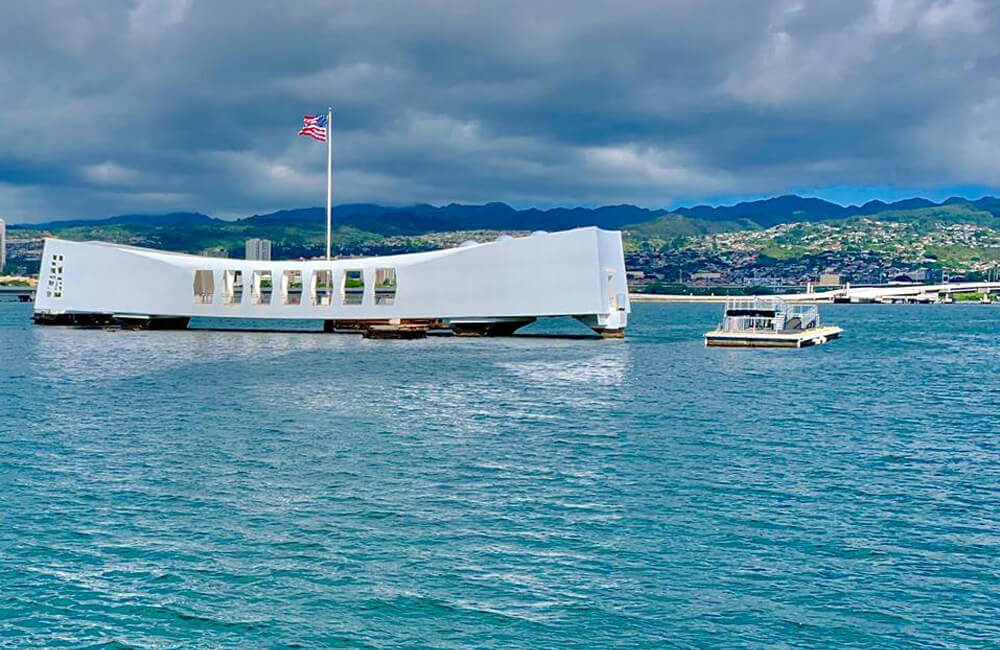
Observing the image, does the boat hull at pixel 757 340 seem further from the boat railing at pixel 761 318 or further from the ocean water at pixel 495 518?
the ocean water at pixel 495 518

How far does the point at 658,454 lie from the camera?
2434 centimetres

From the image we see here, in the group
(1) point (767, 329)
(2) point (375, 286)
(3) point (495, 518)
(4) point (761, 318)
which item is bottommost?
(3) point (495, 518)

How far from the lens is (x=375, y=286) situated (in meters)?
75.1

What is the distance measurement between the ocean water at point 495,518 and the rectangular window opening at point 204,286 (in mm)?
40998

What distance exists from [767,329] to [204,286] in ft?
163

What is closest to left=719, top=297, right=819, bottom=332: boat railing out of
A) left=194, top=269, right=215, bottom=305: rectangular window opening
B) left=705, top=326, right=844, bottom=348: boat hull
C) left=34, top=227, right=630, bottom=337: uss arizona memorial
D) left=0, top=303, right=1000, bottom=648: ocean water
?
left=705, top=326, right=844, bottom=348: boat hull

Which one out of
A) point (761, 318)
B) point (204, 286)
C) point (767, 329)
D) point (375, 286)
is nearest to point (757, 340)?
point (767, 329)

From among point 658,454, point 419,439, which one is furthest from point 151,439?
point 658,454

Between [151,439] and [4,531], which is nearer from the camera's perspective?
[4,531]

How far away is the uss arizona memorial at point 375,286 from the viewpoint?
66.6 metres

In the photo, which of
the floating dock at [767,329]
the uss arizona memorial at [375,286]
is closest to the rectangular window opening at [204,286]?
the uss arizona memorial at [375,286]

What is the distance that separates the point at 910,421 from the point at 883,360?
2853 cm

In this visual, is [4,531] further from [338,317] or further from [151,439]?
[338,317]

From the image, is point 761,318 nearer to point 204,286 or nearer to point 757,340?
point 757,340
